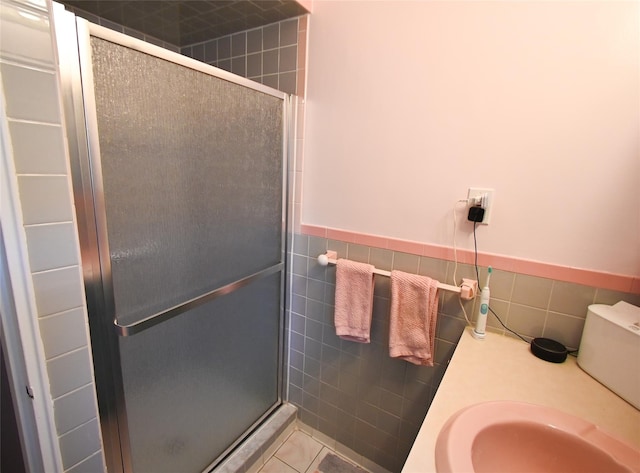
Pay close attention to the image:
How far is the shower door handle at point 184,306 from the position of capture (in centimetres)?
90

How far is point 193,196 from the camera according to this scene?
1.04 meters

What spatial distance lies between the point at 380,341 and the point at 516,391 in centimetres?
62

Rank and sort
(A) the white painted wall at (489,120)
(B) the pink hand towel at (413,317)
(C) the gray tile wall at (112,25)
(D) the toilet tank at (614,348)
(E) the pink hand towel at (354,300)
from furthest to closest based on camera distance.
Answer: (C) the gray tile wall at (112,25)
(E) the pink hand towel at (354,300)
(B) the pink hand towel at (413,317)
(A) the white painted wall at (489,120)
(D) the toilet tank at (614,348)

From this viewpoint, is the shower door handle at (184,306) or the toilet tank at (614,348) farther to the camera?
the shower door handle at (184,306)

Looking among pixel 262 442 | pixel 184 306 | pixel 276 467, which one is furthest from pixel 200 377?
pixel 276 467

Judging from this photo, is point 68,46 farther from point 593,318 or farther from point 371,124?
point 593,318

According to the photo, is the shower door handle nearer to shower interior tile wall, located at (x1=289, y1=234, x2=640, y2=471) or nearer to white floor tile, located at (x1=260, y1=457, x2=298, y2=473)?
shower interior tile wall, located at (x1=289, y1=234, x2=640, y2=471)

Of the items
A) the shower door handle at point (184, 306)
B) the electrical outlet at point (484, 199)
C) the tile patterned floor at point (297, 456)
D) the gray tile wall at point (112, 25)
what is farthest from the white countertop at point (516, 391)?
the gray tile wall at point (112, 25)

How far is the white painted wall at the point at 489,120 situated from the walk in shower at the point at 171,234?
35cm

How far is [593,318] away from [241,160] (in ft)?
4.24

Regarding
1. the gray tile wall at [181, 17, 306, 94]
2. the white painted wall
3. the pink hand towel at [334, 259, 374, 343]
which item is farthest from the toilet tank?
the gray tile wall at [181, 17, 306, 94]

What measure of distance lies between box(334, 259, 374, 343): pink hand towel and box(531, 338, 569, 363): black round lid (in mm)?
586

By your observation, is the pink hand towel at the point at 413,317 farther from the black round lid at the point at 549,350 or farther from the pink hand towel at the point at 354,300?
the black round lid at the point at 549,350

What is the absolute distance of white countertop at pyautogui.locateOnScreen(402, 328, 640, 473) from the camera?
688 millimetres
